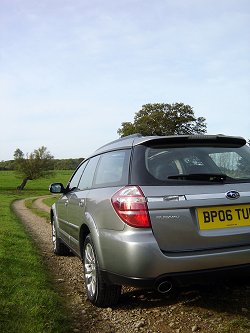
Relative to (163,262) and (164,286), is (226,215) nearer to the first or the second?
(163,262)

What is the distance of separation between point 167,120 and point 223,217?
52.8 m

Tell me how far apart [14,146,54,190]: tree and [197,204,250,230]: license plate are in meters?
61.2

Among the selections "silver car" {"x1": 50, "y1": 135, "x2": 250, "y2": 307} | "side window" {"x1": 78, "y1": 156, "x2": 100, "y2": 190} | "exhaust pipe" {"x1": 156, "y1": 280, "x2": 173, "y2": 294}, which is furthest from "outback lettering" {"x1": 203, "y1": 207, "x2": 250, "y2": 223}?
"side window" {"x1": 78, "y1": 156, "x2": 100, "y2": 190}

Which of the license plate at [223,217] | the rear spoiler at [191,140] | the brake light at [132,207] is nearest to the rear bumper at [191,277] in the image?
the license plate at [223,217]

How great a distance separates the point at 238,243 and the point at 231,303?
0.97m

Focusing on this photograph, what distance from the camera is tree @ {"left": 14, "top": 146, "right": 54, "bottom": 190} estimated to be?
205 ft

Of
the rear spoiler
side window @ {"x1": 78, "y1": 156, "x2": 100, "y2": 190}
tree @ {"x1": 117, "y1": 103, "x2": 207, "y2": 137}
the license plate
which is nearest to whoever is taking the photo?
the license plate

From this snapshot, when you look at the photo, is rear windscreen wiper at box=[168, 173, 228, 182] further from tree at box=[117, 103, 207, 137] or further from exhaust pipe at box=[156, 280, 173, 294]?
tree at box=[117, 103, 207, 137]

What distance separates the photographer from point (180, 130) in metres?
55.1

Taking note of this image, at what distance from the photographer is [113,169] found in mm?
4367

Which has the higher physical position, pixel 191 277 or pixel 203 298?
pixel 191 277

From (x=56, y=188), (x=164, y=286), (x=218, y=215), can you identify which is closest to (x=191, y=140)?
(x=218, y=215)

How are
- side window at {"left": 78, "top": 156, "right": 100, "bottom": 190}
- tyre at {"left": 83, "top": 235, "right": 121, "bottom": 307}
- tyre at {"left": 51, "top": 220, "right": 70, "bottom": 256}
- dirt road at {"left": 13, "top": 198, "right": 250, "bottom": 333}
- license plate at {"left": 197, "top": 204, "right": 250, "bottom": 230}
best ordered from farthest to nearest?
1. tyre at {"left": 51, "top": 220, "right": 70, "bottom": 256}
2. side window at {"left": 78, "top": 156, "right": 100, "bottom": 190}
3. tyre at {"left": 83, "top": 235, "right": 121, "bottom": 307}
4. dirt road at {"left": 13, "top": 198, "right": 250, "bottom": 333}
5. license plate at {"left": 197, "top": 204, "right": 250, "bottom": 230}

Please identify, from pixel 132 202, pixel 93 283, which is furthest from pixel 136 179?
pixel 93 283
